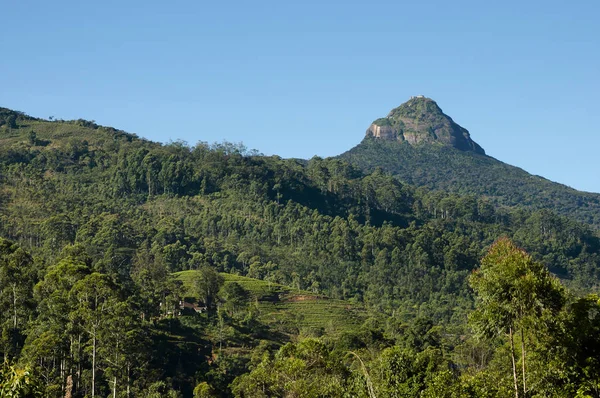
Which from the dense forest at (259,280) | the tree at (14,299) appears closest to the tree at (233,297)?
the dense forest at (259,280)

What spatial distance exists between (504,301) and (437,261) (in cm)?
9004

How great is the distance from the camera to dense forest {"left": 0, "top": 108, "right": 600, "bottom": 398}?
25.2 meters

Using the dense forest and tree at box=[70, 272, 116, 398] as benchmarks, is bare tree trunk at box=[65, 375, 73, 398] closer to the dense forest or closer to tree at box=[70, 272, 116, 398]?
the dense forest

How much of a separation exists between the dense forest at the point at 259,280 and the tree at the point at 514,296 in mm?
62

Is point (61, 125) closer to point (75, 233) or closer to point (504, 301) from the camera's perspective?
point (75, 233)

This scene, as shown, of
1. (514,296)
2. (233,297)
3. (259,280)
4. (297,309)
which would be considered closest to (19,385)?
(514,296)

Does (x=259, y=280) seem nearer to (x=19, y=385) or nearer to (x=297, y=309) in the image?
(x=297, y=309)

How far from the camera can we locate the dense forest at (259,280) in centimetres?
2522

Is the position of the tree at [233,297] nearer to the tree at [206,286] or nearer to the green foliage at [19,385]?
the tree at [206,286]

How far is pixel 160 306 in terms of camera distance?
70.3 meters

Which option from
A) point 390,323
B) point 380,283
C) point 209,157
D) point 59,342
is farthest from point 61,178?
point 59,342

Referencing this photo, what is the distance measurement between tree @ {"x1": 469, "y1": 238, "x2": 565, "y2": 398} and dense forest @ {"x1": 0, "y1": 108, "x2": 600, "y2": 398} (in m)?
0.06

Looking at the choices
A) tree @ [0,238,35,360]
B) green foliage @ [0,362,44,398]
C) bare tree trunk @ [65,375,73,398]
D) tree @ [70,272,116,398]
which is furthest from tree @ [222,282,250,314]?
green foliage @ [0,362,44,398]

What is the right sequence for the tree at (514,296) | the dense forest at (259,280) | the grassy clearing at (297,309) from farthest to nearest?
the grassy clearing at (297,309), the dense forest at (259,280), the tree at (514,296)
